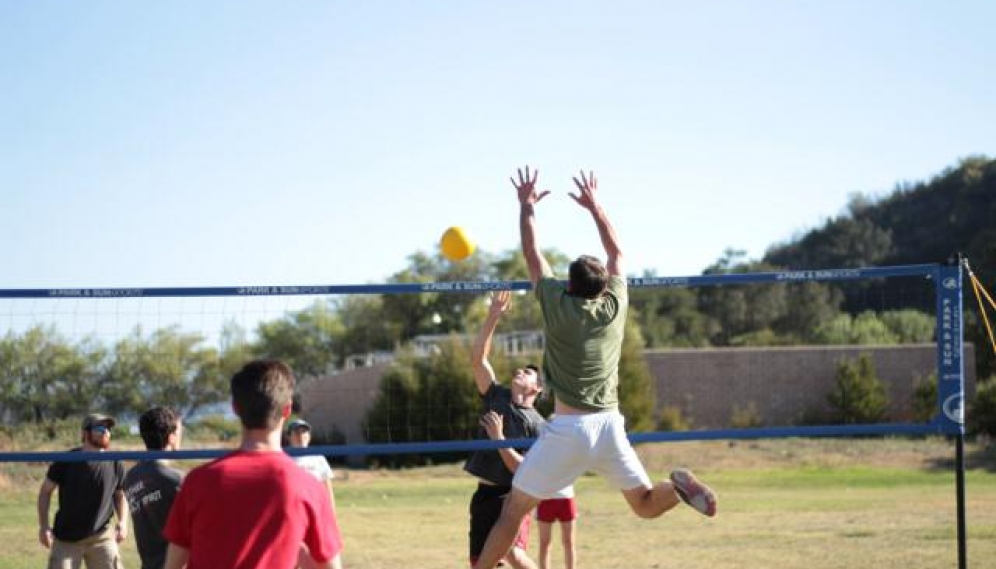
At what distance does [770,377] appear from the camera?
40.6 meters

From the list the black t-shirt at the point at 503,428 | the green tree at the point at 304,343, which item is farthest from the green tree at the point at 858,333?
the black t-shirt at the point at 503,428

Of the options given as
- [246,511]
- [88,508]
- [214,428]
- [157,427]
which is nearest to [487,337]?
[157,427]

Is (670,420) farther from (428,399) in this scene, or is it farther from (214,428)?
(214,428)

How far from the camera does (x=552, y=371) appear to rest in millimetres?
8117

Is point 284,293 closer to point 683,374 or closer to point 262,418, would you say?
point 262,418

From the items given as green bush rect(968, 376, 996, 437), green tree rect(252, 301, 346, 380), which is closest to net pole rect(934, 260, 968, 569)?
green bush rect(968, 376, 996, 437)

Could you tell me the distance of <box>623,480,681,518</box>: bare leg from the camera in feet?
26.2

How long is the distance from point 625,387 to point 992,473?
29.4 ft

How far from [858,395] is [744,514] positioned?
1205cm

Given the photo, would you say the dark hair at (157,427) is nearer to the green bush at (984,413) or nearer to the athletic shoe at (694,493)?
the athletic shoe at (694,493)

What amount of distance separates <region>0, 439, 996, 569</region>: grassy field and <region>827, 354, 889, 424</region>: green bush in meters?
1.36

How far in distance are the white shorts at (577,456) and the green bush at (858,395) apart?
21.9 m

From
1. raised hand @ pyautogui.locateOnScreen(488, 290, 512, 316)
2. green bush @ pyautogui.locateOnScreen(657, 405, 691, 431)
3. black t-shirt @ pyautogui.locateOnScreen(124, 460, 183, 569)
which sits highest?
raised hand @ pyautogui.locateOnScreen(488, 290, 512, 316)

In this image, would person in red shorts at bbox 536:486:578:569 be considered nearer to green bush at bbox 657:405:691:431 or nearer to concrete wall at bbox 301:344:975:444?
green bush at bbox 657:405:691:431
